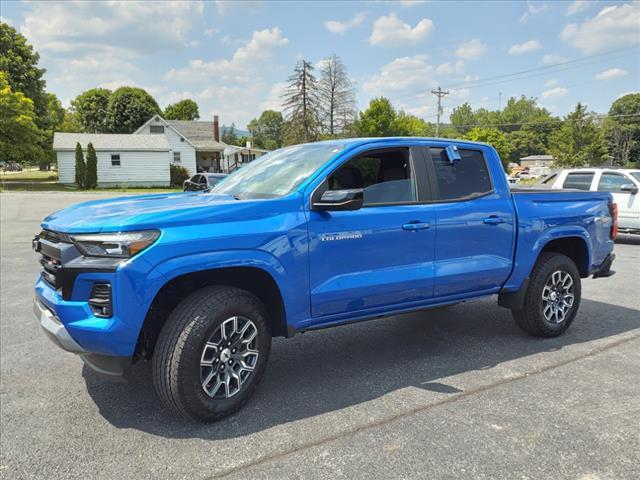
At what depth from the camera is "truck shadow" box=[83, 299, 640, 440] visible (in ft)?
11.2

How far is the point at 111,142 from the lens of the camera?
133ft

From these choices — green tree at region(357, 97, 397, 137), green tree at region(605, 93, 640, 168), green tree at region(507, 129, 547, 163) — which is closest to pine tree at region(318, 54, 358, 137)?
green tree at region(357, 97, 397, 137)

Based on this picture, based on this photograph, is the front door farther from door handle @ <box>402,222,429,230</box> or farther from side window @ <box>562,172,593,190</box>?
side window @ <box>562,172,593,190</box>

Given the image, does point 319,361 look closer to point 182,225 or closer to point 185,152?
point 182,225

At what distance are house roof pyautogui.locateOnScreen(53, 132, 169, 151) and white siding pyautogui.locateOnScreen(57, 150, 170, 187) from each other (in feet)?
1.43

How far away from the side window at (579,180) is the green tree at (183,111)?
273 feet

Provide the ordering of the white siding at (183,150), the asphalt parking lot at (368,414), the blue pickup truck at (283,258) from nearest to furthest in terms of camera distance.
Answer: the asphalt parking lot at (368,414) < the blue pickup truck at (283,258) < the white siding at (183,150)

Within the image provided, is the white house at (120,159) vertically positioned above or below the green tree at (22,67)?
below

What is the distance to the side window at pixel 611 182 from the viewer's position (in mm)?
11781

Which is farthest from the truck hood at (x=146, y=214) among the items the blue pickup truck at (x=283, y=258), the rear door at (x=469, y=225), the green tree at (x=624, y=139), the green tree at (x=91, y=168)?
the green tree at (x=624, y=139)

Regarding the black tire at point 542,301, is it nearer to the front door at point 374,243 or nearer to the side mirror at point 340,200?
the front door at point 374,243

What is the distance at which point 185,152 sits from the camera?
46438mm

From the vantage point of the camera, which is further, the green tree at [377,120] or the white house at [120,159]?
the green tree at [377,120]

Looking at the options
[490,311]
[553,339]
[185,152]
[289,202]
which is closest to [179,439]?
[289,202]
